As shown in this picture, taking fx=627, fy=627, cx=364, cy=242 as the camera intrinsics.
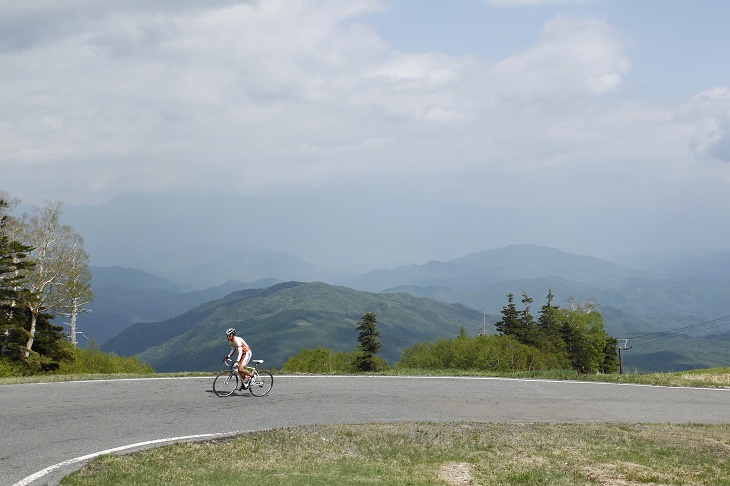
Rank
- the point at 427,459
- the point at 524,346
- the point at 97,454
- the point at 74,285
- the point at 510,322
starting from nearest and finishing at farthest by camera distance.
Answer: the point at 97,454
the point at 427,459
the point at 74,285
the point at 524,346
the point at 510,322

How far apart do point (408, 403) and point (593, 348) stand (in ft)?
Result: 289

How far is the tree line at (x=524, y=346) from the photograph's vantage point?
260 ft

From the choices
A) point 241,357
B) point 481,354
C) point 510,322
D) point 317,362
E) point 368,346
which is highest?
point 510,322

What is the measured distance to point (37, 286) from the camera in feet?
182

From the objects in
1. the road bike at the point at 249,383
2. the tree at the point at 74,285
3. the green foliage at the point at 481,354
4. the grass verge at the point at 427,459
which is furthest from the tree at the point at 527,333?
the grass verge at the point at 427,459

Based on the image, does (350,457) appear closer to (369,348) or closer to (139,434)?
(139,434)

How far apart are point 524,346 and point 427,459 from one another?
2953 inches

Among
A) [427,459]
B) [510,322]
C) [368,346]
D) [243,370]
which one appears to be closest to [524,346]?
[510,322]

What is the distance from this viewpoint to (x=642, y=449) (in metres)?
13.3

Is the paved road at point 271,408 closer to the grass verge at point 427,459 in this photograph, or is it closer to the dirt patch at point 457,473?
the grass verge at point 427,459

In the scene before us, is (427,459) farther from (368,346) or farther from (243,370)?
(368,346)

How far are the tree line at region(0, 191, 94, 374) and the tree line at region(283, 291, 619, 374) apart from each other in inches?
1261

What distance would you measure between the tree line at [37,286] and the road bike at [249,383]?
2961cm

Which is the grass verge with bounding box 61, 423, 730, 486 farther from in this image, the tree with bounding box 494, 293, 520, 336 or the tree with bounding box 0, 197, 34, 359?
the tree with bounding box 494, 293, 520, 336
